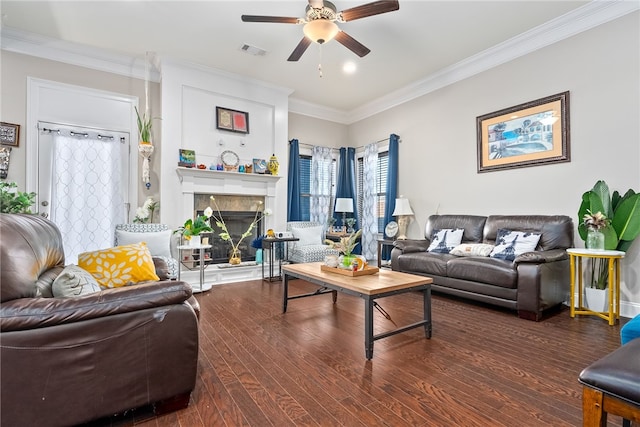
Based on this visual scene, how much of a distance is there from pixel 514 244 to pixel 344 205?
124 inches

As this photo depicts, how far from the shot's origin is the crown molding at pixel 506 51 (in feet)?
10.4

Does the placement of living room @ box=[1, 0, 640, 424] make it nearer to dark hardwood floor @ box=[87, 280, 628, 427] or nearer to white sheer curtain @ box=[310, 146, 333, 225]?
white sheer curtain @ box=[310, 146, 333, 225]

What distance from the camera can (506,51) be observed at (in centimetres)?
398

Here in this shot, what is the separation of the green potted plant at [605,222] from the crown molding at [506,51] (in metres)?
1.74

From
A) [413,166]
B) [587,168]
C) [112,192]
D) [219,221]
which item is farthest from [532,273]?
[112,192]

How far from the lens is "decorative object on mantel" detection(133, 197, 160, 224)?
421 centimetres

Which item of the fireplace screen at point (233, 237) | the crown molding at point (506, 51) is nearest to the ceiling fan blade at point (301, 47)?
the crown molding at point (506, 51)

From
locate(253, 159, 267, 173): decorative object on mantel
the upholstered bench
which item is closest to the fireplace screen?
locate(253, 159, 267, 173): decorative object on mantel

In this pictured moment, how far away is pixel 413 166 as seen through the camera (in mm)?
5270

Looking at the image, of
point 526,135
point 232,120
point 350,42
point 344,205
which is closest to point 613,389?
point 350,42

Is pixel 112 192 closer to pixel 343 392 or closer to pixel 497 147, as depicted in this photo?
pixel 343 392

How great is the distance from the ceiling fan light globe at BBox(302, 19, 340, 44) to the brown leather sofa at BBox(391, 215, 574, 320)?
2.74 m

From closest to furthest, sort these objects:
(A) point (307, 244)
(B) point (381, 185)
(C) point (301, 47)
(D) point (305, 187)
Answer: (C) point (301, 47) → (A) point (307, 244) → (B) point (381, 185) → (D) point (305, 187)

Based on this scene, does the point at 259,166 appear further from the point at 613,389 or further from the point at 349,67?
the point at 613,389
